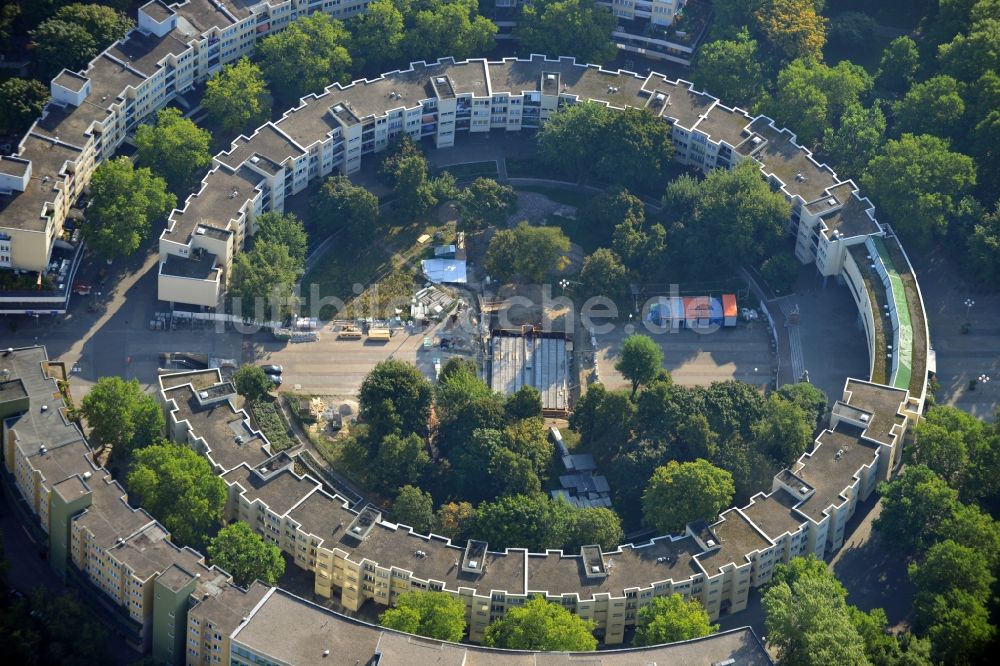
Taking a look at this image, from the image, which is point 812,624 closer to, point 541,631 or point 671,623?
point 671,623

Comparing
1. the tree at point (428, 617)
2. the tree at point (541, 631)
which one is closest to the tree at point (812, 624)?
the tree at point (541, 631)

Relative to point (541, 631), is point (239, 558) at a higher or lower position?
higher

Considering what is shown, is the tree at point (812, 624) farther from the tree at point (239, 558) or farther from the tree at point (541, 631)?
the tree at point (239, 558)

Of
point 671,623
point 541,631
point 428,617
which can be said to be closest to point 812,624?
point 671,623

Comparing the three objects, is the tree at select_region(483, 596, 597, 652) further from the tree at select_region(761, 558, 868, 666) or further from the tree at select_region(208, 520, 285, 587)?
the tree at select_region(208, 520, 285, 587)

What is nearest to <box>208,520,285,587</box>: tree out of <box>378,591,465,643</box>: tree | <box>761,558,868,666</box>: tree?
<box>378,591,465,643</box>: tree

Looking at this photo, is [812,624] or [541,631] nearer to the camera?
[812,624]
